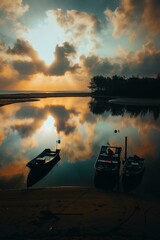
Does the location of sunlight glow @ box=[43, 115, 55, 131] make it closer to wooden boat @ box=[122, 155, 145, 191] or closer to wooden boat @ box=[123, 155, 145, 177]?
wooden boat @ box=[123, 155, 145, 177]

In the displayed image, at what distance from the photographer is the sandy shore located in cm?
1802

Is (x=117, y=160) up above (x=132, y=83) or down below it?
below

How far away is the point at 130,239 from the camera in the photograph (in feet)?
57.2

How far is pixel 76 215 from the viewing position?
20688mm

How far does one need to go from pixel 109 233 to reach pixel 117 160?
16811 millimetres

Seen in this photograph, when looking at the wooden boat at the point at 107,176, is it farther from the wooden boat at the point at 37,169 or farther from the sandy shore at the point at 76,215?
the wooden boat at the point at 37,169

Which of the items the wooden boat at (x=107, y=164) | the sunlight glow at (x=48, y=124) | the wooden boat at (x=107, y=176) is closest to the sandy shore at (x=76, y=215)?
the wooden boat at (x=107, y=176)

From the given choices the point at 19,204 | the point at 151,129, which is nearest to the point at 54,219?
the point at 19,204

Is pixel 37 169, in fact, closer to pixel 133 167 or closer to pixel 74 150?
pixel 133 167

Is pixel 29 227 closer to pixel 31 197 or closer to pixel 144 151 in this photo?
pixel 31 197

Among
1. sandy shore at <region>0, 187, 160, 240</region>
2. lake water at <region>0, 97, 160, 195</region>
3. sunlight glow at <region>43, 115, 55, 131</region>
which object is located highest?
sunlight glow at <region>43, 115, 55, 131</region>

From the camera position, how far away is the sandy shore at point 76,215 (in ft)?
59.1

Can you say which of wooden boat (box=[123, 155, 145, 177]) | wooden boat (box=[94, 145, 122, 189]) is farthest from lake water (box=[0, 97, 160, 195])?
wooden boat (box=[123, 155, 145, 177])

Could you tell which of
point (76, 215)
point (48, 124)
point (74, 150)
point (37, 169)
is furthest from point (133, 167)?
point (48, 124)
